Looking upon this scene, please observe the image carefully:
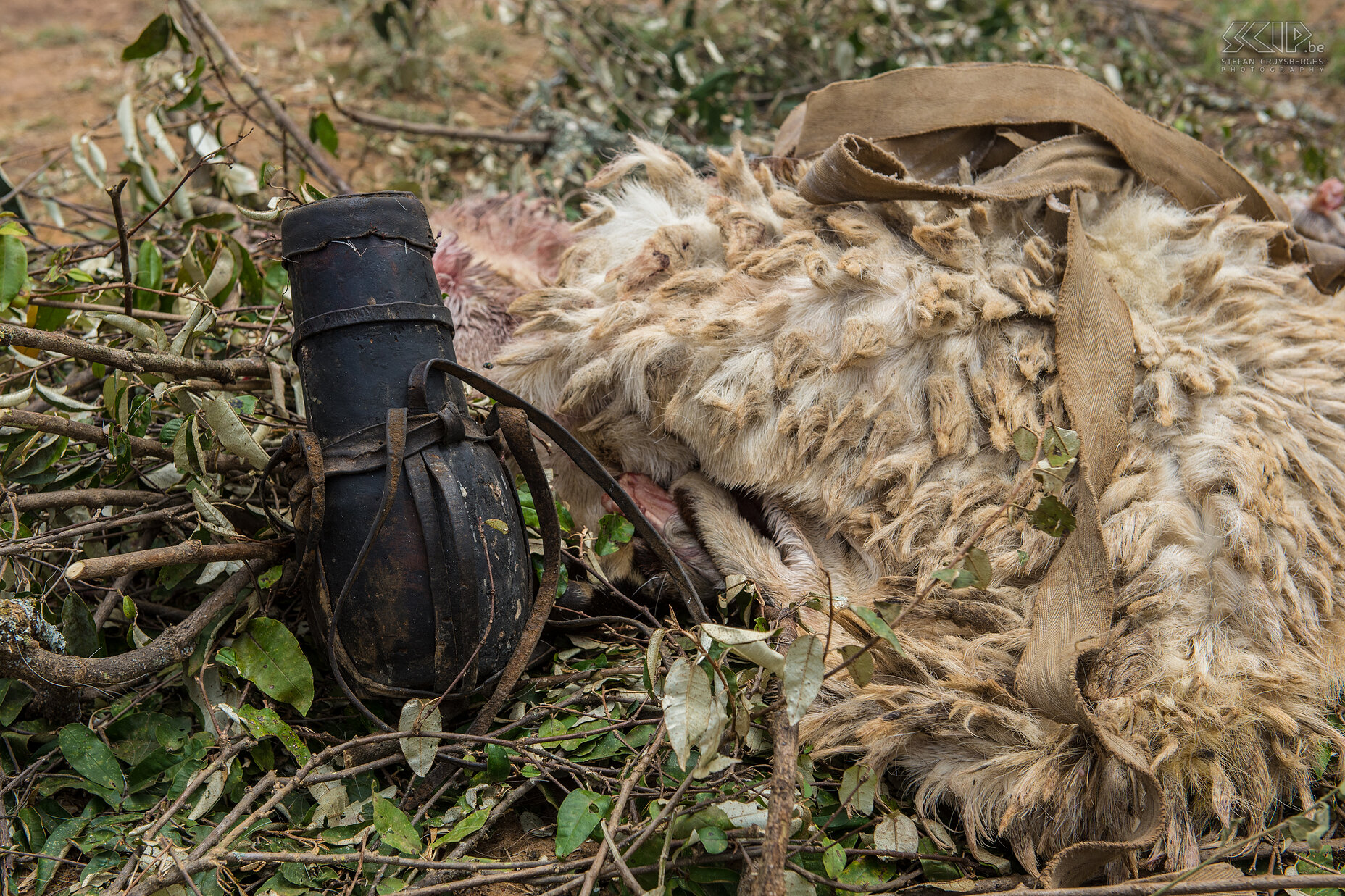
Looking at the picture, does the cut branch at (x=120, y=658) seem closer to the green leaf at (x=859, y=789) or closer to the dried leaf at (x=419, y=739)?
the dried leaf at (x=419, y=739)

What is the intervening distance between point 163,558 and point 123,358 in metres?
0.44

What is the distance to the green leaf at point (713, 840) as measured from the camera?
152 centimetres

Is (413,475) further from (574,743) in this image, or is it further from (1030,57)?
(1030,57)

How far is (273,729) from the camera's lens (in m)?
1.72

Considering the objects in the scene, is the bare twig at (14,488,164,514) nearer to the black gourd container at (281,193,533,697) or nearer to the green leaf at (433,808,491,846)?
the black gourd container at (281,193,533,697)

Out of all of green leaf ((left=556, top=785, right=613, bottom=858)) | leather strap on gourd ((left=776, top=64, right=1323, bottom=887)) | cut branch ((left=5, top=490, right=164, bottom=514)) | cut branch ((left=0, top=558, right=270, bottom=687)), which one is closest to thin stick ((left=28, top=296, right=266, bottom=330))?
cut branch ((left=5, top=490, right=164, bottom=514))

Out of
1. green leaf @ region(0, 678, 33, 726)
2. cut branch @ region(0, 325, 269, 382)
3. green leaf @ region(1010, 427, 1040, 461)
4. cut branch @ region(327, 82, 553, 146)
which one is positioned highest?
cut branch @ region(327, 82, 553, 146)

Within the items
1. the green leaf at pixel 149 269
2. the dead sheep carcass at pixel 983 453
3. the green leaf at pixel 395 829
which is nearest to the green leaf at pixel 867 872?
the dead sheep carcass at pixel 983 453

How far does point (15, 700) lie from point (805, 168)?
221 centimetres

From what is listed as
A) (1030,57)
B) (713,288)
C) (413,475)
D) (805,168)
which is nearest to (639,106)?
(1030,57)

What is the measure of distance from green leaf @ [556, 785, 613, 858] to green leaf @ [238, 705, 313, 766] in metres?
0.51

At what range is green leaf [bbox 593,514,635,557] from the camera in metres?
2.11

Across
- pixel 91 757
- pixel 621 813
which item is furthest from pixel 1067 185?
pixel 91 757

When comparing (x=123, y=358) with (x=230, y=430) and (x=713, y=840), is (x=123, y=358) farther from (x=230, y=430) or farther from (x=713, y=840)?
(x=713, y=840)
